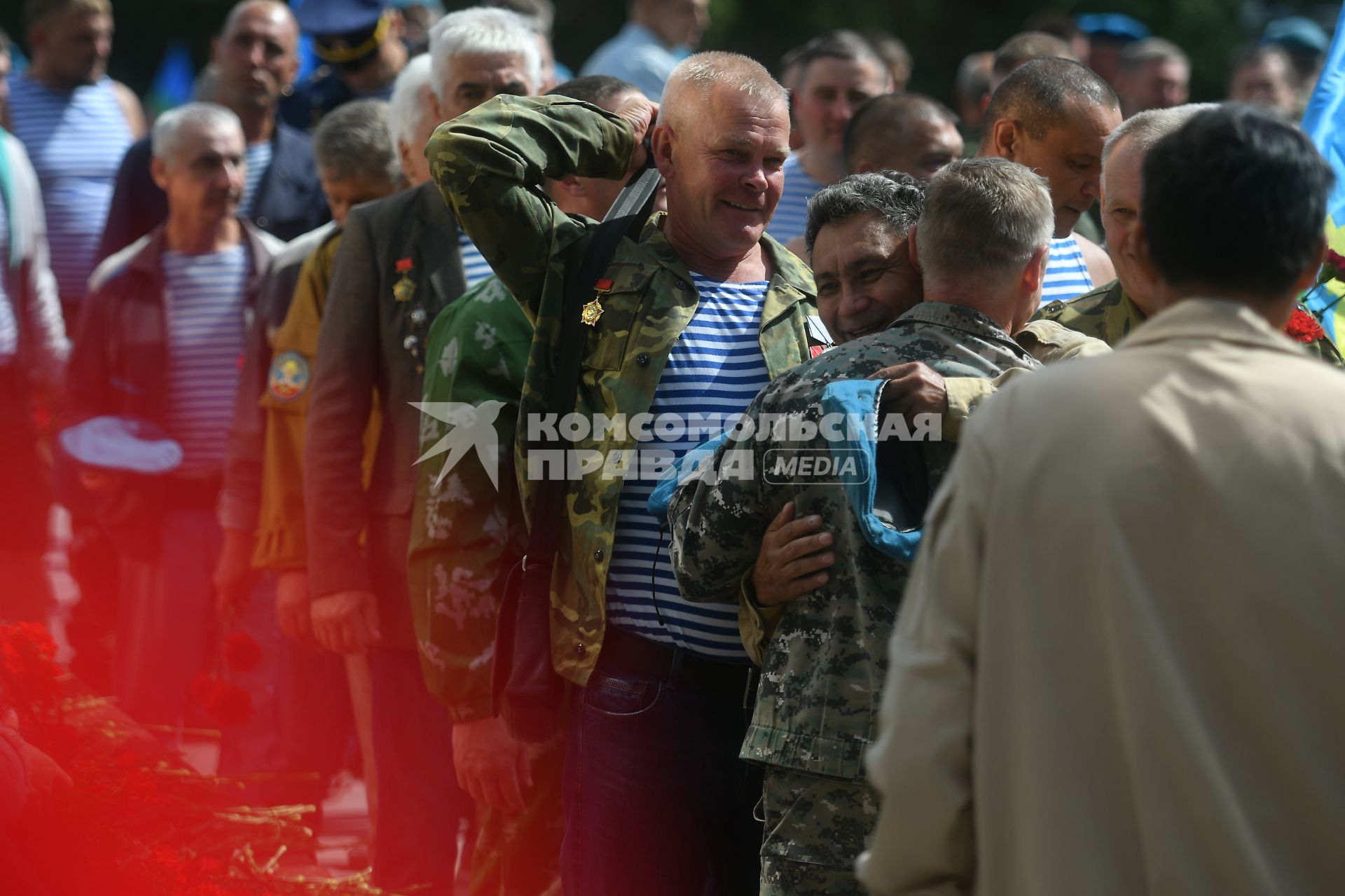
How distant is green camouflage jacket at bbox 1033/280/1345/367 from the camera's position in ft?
11.4

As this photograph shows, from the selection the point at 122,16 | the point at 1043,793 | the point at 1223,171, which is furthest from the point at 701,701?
the point at 122,16

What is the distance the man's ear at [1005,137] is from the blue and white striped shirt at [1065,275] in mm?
286

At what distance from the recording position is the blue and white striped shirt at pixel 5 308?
664 cm

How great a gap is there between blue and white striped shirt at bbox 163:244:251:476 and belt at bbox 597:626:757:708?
3068mm

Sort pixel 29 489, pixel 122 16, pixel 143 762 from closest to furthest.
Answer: pixel 143 762 → pixel 29 489 → pixel 122 16

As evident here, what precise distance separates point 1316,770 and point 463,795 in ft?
10.0

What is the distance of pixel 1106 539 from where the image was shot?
194cm

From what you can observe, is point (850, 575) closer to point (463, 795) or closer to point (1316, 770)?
point (1316, 770)

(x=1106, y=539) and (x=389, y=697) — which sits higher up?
(x=1106, y=539)

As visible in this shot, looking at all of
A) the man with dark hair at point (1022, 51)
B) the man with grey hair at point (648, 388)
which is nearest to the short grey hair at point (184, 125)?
the man with dark hair at point (1022, 51)

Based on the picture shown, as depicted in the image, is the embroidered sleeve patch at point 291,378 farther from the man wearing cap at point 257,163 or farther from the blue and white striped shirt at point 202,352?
the man wearing cap at point 257,163

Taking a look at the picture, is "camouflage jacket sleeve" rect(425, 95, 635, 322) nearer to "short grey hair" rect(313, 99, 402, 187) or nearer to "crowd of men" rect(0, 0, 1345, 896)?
"crowd of men" rect(0, 0, 1345, 896)

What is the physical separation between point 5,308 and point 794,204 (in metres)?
3.35

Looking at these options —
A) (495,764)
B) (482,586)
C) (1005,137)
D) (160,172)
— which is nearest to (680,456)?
(482,586)
